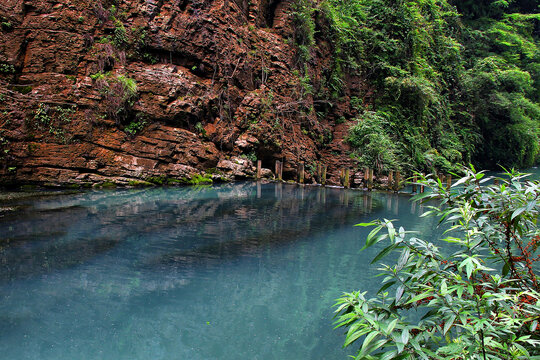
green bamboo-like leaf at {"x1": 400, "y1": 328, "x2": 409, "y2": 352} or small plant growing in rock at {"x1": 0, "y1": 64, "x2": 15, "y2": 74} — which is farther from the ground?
small plant growing in rock at {"x1": 0, "y1": 64, "x2": 15, "y2": 74}

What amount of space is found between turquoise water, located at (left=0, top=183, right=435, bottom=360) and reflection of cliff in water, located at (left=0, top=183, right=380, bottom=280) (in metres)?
0.03

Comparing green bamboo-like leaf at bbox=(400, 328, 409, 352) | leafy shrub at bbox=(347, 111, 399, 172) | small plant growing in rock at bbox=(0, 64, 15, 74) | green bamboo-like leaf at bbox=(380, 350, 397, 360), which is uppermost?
small plant growing in rock at bbox=(0, 64, 15, 74)

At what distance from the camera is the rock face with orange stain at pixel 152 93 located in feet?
38.4

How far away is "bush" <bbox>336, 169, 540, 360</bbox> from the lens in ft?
5.07

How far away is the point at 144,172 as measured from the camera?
42.7ft

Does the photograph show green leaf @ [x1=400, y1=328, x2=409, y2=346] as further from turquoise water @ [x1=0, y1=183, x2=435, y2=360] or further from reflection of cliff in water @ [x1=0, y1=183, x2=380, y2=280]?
reflection of cliff in water @ [x1=0, y1=183, x2=380, y2=280]

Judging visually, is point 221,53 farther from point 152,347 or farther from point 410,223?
point 152,347

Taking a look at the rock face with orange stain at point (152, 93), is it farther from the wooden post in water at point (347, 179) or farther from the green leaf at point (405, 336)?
the green leaf at point (405, 336)

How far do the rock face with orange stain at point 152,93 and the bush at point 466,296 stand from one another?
1211cm

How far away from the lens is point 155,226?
6922 millimetres

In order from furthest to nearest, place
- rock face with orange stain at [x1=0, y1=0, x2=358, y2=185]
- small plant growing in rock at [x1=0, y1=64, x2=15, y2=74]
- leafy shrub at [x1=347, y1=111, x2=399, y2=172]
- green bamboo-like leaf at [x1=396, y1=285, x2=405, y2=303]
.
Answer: leafy shrub at [x1=347, y1=111, x2=399, y2=172] → rock face with orange stain at [x1=0, y1=0, x2=358, y2=185] → small plant growing in rock at [x1=0, y1=64, x2=15, y2=74] → green bamboo-like leaf at [x1=396, y1=285, x2=405, y2=303]

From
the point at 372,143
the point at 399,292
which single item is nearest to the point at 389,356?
the point at 399,292

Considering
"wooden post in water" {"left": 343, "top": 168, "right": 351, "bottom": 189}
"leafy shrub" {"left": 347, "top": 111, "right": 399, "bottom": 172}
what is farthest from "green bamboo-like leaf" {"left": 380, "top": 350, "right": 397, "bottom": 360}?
"leafy shrub" {"left": 347, "top": 111, "right": 399, "bottom": 172}

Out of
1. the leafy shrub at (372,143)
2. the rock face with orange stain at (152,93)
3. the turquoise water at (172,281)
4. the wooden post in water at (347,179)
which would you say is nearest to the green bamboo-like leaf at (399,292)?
the turquoise water at (172,281)
